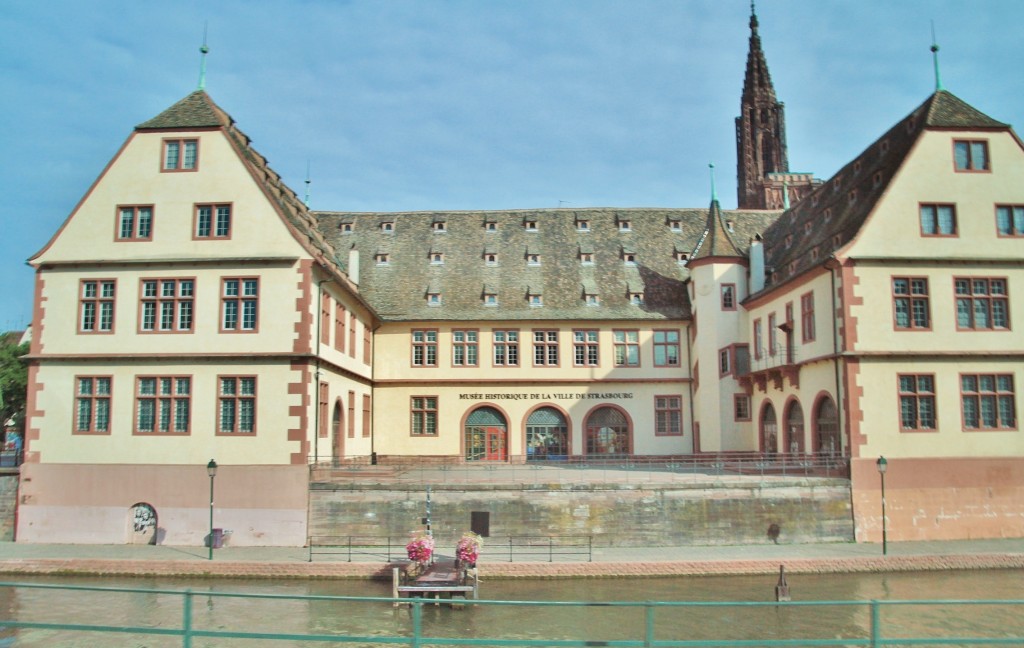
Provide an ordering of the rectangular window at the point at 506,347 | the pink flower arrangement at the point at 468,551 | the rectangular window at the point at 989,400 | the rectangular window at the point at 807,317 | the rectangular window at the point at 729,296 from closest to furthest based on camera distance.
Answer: the pink flower arrangement at the point at 468,551
the rectangular window at the point at 989,400
the rectangular window at the point at 807,317
the rectangular window at the point at 729,296
the rectangular window at the point at 506,347

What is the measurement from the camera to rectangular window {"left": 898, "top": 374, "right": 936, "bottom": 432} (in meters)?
28.9

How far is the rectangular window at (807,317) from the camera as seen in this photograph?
31750 millimetres

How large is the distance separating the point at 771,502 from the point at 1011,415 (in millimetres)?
9035

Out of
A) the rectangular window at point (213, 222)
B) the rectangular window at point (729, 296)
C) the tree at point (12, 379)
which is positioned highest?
the rectangular window at point (213, 222)

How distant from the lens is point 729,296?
39406 millimetres

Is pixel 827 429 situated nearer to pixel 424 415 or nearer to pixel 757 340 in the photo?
pixel 757 340

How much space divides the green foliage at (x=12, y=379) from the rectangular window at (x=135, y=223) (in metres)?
23.5

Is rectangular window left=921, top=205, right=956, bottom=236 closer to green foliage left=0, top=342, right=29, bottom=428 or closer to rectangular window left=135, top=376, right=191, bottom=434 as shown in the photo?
rectangular window left=135, top=376, right=191, bottom=434

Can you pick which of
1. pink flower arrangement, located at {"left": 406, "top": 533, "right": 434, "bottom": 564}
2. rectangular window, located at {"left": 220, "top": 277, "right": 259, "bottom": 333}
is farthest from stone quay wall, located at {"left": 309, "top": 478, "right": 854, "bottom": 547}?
rectangular window, located at {"left": 220, "top": 277, "right": 259, "bottom": 333}

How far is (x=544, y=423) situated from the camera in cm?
4103

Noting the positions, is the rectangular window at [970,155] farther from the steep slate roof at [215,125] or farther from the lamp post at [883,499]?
the steep slate roof at [215,125]

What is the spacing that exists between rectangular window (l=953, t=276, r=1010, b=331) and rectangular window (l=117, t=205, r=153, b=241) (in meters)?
27.8

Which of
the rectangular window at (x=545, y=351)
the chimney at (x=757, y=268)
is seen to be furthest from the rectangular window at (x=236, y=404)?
the chimney at (x=757, y=268)

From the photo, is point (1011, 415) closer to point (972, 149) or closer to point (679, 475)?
A: point (972, 149)
